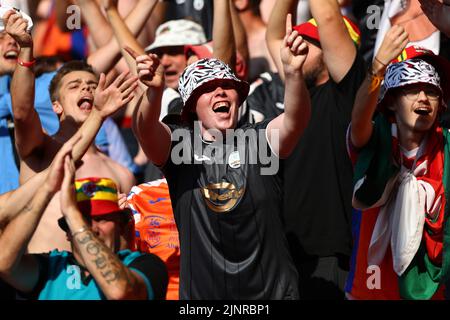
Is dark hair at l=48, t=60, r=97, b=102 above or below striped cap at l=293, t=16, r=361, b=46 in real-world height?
below

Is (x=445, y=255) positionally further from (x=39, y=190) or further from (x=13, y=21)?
(x=13, y=21)

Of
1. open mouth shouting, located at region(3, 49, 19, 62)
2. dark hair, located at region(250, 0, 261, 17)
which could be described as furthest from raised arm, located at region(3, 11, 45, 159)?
dark hair, located at region(250, 0, 261, 17)

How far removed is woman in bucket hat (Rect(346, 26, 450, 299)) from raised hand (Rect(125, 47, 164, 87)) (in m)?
1.02

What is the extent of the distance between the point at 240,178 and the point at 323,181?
0.93m

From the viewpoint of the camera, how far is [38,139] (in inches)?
260

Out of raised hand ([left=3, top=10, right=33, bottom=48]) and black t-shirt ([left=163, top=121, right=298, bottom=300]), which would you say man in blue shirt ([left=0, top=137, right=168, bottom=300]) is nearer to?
black t-shirt ([left=163, top=121, right=298, bottom=300])

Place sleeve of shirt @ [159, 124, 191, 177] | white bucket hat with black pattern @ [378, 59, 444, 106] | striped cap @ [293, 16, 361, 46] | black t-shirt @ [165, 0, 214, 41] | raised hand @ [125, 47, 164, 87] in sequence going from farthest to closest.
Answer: black t-shirt @ [165, 0, 214, 41] → striped cap @ [293, 16, 361, 46] → white bucket hat with black pattern @ [378, 59, 444, 106] → sleeve of shirt @ [159, 124, 191, 177] → raised hand @ [125, 47, 164, 87]

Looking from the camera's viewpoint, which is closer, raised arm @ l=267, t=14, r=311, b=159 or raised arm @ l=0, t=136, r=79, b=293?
raised arm @ l=0, t=136, r=79, b=293

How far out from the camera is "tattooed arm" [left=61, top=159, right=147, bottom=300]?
5023 millimetres

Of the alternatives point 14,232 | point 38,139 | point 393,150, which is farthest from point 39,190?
point 393,150

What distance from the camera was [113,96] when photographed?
18.3 feet

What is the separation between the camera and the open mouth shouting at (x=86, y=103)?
23.0 feet

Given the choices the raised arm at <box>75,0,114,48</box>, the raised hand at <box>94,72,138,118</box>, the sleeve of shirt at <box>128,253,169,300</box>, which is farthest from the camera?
the raised arm at <box>75,0,114,48</box>

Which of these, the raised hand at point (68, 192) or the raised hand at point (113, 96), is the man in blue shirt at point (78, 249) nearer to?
the raised hand at point (68, 192)
